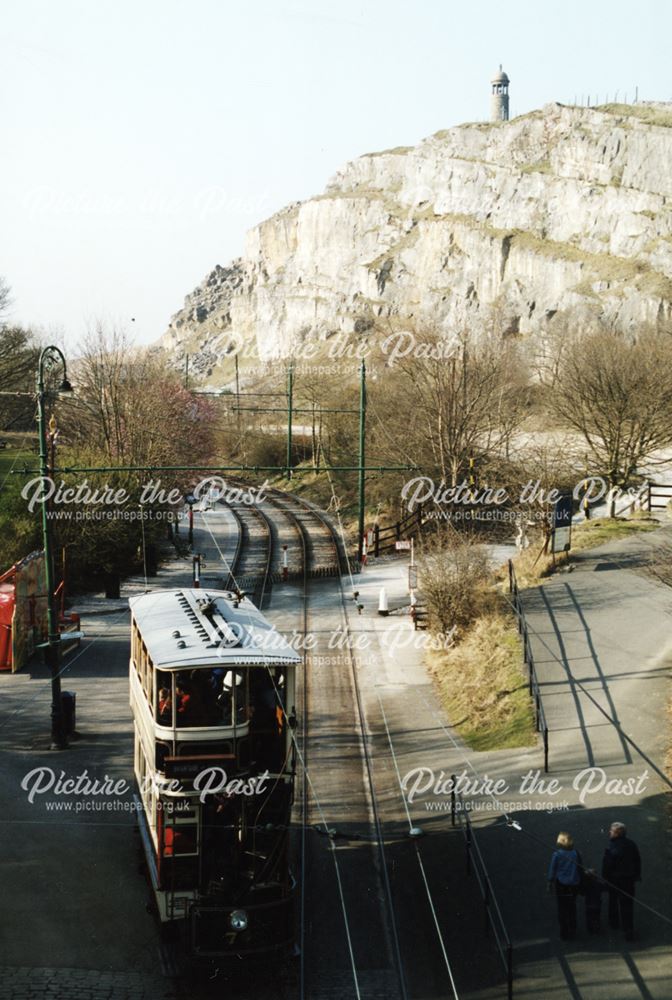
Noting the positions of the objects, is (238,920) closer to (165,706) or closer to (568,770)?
(165,706)

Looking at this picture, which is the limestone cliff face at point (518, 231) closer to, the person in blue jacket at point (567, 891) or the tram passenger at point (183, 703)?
the person in blue jacket at point (567, 891)

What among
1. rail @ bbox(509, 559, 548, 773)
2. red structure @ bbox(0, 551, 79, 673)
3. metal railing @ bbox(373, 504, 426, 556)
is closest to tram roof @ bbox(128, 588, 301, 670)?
rail @ bbox(509, 559, 548, 773)

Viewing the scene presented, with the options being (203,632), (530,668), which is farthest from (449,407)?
(203,632)

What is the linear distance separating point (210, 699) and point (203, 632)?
3.89 feet

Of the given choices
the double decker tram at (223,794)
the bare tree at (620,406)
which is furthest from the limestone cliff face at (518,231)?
the double decker tram at (223,794)

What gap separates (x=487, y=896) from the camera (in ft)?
34.3

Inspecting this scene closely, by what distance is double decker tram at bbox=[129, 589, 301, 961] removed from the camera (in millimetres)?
10000

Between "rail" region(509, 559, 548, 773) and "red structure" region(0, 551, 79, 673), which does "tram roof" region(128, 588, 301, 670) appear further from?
"red structure" region(0, 551, 79, 673)

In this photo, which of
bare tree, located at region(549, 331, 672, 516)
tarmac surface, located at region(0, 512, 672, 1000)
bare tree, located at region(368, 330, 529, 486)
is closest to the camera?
tarmac surface, located at region(0, 512, 672, 1000)

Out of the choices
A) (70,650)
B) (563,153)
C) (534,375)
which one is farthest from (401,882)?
(563,153)

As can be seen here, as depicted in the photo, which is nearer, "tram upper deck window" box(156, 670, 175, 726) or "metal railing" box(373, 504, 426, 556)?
"tram upper deck window" box(156, 670, 175, 726)

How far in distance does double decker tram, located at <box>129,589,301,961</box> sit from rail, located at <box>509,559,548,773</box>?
5424 mm

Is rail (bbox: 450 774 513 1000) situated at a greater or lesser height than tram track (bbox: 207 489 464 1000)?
greater

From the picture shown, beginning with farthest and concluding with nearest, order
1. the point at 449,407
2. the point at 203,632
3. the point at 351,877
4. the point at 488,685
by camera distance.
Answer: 1. the point at 449,407
2. the point at 488,685
3. the point at 351,877
4. the point at 203,632
